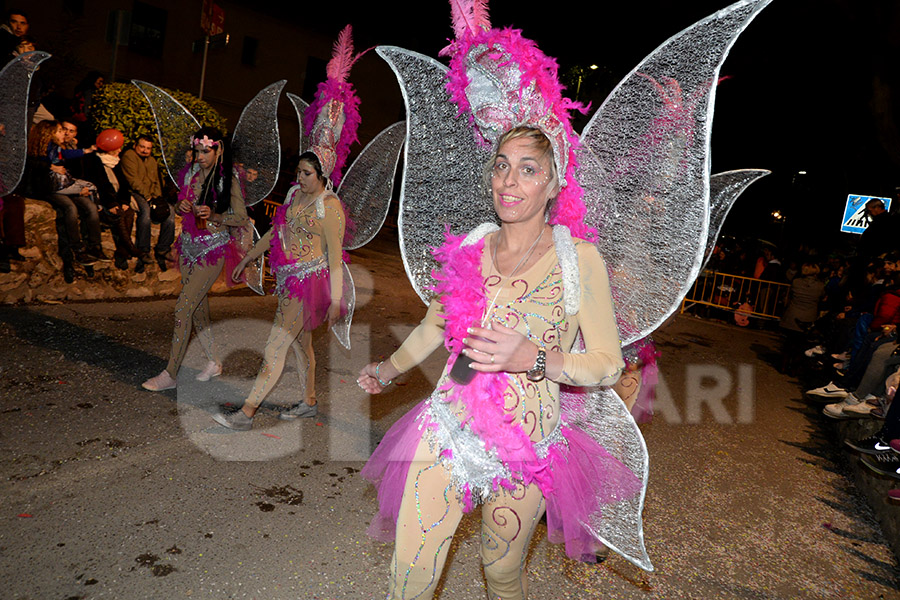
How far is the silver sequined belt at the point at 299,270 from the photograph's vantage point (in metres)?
4.45

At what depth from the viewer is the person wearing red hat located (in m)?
7.36

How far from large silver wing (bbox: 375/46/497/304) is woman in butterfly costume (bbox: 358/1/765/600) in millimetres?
102

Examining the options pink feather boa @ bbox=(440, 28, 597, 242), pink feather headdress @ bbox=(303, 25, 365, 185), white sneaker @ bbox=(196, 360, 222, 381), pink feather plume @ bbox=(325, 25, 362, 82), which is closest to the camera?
pink feather boa @ bbox=(440, 28, 597, 242)

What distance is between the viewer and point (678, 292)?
78.7 inches

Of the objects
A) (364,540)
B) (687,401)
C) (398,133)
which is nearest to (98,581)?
(364,540)

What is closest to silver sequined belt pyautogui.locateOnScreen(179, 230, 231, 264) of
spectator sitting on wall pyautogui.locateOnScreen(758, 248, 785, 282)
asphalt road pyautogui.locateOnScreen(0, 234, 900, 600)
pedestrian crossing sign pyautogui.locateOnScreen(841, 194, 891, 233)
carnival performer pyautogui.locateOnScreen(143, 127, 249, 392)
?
carnival performer pyautogui.locateOnScreen(143, 127, 249, 392)

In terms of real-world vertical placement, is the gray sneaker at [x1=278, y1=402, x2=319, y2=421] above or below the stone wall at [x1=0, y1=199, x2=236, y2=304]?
below

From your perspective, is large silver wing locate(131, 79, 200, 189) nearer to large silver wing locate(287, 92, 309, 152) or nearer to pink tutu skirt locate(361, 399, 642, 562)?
large silver wing locate(287, 92, 309, 152)

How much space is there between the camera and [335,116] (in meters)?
4.62

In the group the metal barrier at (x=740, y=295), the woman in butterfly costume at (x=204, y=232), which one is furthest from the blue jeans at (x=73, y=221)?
the metal barrier at (x=740, y=295)

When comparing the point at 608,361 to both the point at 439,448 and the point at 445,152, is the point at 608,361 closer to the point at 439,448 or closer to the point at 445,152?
the point at 439,448

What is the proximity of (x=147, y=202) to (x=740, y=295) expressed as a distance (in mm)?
13376

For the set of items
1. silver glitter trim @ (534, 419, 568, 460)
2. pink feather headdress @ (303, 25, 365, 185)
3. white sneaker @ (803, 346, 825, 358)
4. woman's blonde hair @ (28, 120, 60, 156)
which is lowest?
A: white sneaker @ (803, 346, 825, 358)

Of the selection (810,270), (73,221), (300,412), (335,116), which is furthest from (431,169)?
(810,270)
